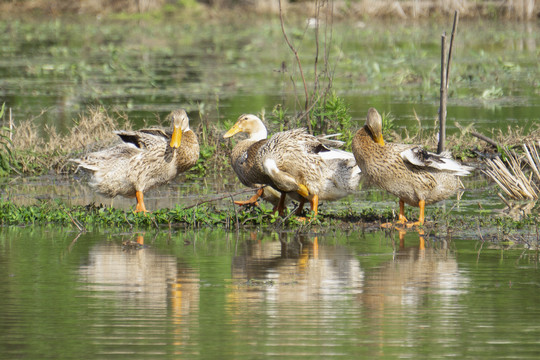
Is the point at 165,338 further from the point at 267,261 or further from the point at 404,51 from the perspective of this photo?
the point at 404,51

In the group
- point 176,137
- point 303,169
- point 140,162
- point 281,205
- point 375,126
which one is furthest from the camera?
point 140,162

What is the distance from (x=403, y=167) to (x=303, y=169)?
3.48ft

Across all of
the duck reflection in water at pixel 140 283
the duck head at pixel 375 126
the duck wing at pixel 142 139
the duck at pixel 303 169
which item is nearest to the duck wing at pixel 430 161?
the duck head at pixel 375 126

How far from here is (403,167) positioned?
33.2 feet

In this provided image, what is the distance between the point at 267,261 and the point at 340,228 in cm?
161

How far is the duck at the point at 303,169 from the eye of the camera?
10477mm

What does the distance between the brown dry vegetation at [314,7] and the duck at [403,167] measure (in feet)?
82.0

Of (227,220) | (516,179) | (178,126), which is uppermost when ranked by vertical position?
(178,126)

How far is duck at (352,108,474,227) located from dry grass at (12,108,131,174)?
528 cm

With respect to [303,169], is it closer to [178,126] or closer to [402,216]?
[402,216]

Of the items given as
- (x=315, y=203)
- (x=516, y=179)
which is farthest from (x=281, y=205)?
(x=516, y=179)

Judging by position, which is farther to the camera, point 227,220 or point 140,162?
point 140,162

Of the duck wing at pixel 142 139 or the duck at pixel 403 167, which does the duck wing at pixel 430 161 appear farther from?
the duck wing at pixel 142 139

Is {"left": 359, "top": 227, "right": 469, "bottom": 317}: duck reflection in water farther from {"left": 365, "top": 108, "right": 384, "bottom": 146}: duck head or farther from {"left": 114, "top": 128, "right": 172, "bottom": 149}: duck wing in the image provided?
{"left": 114, "top": 128, "right": 172, "bottom": 149}: duck wing
